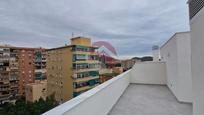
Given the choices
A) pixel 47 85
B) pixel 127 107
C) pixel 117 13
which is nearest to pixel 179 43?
pixel 127 107

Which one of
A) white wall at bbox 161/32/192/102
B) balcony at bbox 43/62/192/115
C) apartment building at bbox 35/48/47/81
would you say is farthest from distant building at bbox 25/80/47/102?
white wall at bbox 161/32/192/102

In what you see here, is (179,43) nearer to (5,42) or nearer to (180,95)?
(180,95)

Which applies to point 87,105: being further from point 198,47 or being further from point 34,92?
point 34,92

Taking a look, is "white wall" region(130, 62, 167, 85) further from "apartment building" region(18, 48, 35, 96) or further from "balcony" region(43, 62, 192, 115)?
"apartment building" region(18, 48, 35, 96)

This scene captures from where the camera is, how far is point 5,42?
22.5 m

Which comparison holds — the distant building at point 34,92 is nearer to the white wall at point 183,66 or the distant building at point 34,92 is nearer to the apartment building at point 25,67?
the apartment building at point 25,67

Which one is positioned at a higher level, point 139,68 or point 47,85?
point 139,68

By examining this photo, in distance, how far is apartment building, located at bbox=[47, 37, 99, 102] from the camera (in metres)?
18.4

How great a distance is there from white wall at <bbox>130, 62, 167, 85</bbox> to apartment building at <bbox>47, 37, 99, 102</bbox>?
13.6m

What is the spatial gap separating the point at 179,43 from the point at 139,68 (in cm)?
254

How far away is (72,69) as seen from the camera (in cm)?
Result: 1836

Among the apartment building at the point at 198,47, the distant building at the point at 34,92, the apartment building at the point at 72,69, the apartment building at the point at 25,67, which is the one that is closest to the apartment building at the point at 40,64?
the apartment building at the point at 25,67

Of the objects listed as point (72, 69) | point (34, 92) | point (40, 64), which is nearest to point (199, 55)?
point (72, 69)

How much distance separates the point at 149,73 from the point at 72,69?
570 inches
